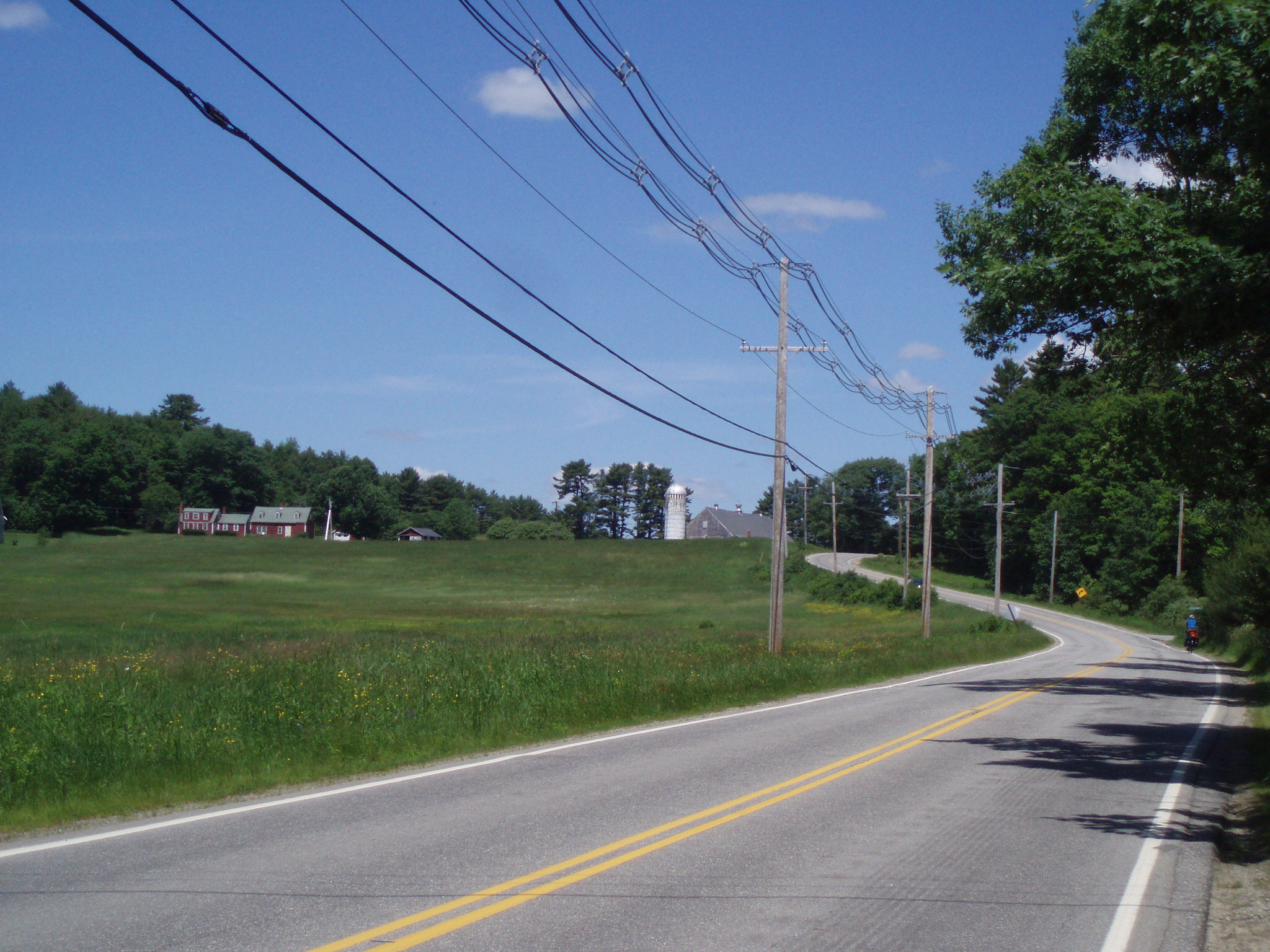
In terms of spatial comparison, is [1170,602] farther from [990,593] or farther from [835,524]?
[835,524]

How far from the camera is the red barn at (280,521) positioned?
15350 centimetres

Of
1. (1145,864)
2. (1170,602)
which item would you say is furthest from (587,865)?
(1170,602)

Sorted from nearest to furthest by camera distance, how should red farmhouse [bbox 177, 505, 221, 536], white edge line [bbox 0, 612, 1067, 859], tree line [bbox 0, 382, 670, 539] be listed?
white edge line [bbox 0, 612, 1067, 859]
tree line [bbox 0, 382, 670, 539]
red farmhouse [bbox 177, 505, 221, 536]

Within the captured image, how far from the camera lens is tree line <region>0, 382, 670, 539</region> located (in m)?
124

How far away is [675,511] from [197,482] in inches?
2818

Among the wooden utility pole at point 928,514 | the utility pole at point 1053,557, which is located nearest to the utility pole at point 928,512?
the wooden utility pole at point 928,514

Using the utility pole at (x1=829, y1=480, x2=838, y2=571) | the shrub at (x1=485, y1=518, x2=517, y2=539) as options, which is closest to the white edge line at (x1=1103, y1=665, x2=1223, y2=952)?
the utility pole at (x1=829, y1=480, x2=838, y2=571)

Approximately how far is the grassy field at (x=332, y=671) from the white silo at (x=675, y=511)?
2629 inches

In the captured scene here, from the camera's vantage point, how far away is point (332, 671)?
17.8 m

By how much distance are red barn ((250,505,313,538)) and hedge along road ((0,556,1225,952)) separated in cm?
14987

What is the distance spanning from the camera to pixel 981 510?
346 ft

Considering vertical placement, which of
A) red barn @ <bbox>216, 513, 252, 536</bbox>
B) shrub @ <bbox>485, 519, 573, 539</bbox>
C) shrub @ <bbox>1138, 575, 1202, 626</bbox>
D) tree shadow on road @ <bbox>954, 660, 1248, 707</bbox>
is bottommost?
tree shadow on road @ <bbox>954, 660, 1248, 707</bbox>

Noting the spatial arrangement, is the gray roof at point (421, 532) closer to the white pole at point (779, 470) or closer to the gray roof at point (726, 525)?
the gray roof at point (726, 525)

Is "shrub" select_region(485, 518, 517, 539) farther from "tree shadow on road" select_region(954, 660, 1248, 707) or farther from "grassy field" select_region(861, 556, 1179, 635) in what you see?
"tree shadow on road" select_region(954, 660, 1248, 707)
